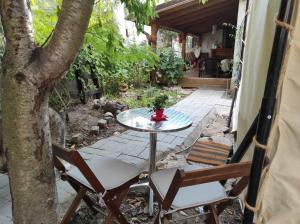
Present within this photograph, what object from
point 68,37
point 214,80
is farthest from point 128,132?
point 214,80

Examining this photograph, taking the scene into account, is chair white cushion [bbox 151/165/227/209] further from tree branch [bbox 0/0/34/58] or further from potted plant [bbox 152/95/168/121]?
tree branch [bbox 0/0/34/58]

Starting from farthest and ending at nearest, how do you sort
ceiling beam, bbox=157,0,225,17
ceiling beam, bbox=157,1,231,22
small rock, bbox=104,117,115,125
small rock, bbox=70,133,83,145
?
ceiling beam, bbox=157,1,231,22 < ceiling beam, bbox=157,0,225,17 < small rock, bbox=104,117,115,125 < small rock, bbox=70,133,83,145

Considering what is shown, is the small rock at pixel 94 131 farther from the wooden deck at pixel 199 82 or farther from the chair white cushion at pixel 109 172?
the wooden deck at pixel 199 82

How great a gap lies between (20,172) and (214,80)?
8.71 metres

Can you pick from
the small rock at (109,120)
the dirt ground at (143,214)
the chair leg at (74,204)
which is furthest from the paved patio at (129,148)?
the small rock at (109,120)

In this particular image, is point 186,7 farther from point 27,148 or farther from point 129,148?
point 27,148

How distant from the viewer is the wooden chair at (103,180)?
1.61m

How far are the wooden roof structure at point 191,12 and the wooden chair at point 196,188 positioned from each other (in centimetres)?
687

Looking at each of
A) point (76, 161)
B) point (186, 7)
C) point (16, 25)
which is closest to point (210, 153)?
point (76, 161)

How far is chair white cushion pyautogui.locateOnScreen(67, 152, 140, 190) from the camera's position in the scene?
1.86 metres

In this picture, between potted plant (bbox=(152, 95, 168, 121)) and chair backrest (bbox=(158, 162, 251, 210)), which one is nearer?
chair backrest (bbox=(158, 162, 251, 210))

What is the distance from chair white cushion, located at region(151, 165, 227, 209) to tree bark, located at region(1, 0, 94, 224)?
2.55 ft

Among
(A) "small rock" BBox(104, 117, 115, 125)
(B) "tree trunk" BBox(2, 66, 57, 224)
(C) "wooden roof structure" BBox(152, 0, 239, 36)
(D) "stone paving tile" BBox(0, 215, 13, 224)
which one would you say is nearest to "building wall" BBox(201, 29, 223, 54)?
(C) "wooden roof structure" BBox(152, 0, 239, 36)

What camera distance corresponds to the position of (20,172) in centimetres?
139
